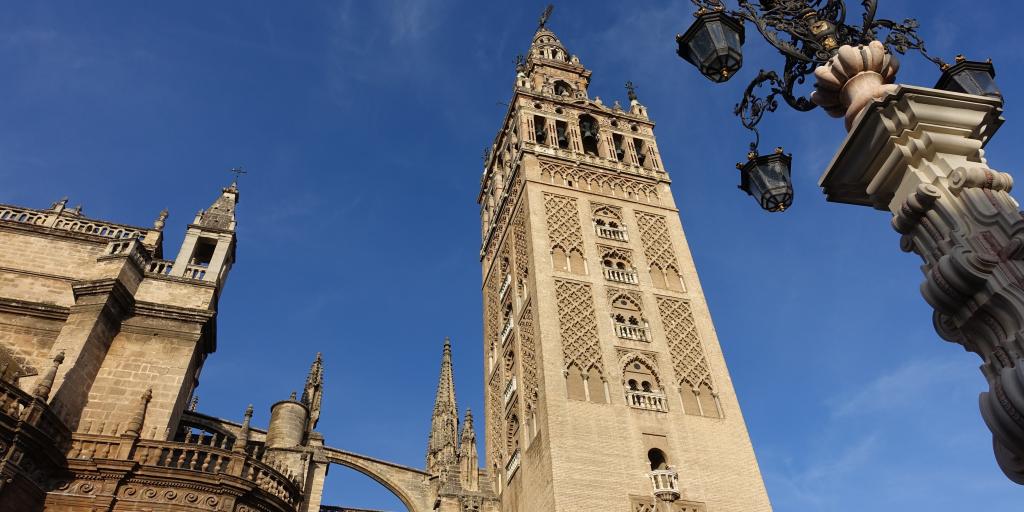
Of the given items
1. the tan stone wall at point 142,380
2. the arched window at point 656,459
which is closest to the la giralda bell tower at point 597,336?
the arched window at point 656,459

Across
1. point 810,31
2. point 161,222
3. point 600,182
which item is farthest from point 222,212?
point 810,31

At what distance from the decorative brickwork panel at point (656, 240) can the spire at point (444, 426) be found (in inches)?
313

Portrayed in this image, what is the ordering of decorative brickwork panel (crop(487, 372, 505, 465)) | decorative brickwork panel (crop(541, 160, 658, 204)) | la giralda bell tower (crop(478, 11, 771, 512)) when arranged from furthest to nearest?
decorative brickwork panel (crop(541, 160, 658, 204))
decorative brickwork panel (crop(487, 372, 505, 465))
la giralda bell tower (crop(478, 11, 771, 512))

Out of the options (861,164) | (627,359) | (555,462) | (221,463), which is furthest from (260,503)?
A: (861,164)

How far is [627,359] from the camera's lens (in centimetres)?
1814

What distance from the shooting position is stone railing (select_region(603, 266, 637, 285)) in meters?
20.3

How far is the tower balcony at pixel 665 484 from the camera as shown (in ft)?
50.2

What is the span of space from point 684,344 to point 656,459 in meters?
3.71

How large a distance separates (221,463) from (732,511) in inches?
422

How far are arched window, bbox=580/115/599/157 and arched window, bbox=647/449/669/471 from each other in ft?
43.2

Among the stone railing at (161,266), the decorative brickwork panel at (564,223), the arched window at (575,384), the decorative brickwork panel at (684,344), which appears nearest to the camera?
the stone railing at (161,266)

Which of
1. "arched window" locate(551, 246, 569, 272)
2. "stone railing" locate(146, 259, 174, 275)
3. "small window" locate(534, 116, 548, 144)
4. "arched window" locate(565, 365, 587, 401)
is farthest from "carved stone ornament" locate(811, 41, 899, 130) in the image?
"small window" locate(534, 116, 548, 144)

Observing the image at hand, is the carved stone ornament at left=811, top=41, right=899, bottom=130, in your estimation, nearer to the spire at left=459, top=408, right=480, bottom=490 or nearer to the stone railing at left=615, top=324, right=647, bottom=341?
the stone railing at left=615, top=324, right=647, bottom=341

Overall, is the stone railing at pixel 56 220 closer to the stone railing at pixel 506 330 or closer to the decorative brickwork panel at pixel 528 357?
the decorative brickwork panel at pixel 528 357
